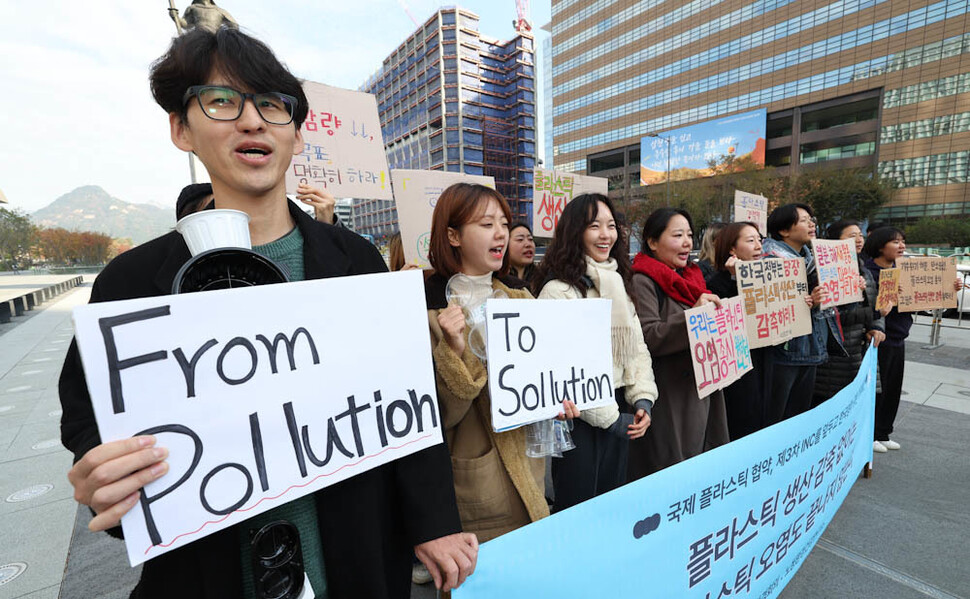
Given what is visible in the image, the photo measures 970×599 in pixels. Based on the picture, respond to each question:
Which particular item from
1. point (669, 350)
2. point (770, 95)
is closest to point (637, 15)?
point (770, 95)

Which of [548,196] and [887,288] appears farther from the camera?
[548,196]

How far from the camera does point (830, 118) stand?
115 ft

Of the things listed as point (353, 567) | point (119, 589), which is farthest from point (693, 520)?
point (119, 589)

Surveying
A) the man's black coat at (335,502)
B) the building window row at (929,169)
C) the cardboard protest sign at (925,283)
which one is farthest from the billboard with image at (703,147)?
the man's black coat at (335,502)

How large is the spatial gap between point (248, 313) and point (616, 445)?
1817 millimetres

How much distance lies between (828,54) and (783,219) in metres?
43.6

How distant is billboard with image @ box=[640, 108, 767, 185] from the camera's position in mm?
36438

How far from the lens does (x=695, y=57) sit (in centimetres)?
4056

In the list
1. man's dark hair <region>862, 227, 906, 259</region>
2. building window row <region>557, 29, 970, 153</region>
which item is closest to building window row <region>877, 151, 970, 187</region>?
building window row <region>557, 29, 970, 153</region>

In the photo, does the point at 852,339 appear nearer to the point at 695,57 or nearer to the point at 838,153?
the point at 838,153

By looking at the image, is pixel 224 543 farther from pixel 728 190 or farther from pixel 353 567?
pixel 728 190

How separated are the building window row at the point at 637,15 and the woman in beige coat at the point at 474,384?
51645 millimetres

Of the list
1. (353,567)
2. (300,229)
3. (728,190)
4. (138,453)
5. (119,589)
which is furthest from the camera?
(728,190)

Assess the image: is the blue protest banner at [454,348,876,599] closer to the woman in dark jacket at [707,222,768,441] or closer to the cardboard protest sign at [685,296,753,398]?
the cardboard protest sign at [685,296,753,398]
